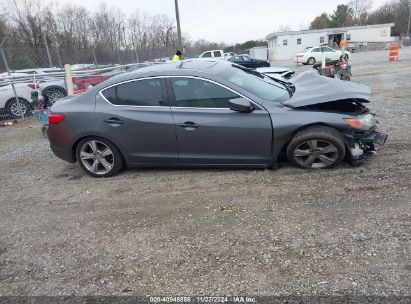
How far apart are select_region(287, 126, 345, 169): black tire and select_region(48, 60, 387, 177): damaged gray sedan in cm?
1

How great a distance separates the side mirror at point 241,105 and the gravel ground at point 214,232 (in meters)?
0.91

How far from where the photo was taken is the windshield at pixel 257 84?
4351mm

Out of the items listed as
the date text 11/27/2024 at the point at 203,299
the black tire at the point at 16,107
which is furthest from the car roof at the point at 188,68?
the black tire at the point at 16,107

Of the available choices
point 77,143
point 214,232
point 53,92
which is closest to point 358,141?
point 214,232

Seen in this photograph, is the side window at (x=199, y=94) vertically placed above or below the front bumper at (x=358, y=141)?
above

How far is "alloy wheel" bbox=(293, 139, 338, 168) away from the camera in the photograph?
13.6ft

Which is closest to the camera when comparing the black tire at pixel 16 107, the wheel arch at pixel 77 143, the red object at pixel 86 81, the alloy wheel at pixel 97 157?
the wheel arch at pixel 77 143

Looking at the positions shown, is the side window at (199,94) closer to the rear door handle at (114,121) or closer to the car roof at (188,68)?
the car roof at (188,68)

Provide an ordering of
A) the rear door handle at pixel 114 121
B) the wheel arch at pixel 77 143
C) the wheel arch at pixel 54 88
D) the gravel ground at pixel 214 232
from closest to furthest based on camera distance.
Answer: the gravel ground at pixel 214 232 < the rear door handle at pixel 114 121 < the wheel arch at pixel 77 143 < the wheel arch at pixel 54 88

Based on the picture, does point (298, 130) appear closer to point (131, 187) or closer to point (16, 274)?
point (131, 187)

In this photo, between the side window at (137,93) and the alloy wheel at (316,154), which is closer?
the alloy wheel at (316,154)

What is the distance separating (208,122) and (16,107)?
9057 mm

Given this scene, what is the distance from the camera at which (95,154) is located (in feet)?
15.7

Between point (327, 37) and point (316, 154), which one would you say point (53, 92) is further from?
point (327, 37)
